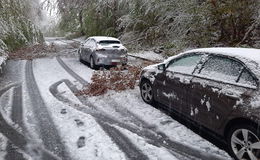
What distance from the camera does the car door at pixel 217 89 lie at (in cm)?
473

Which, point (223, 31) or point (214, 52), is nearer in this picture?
point (214, 52)

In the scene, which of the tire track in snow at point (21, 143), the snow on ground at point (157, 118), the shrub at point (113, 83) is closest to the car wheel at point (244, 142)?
the snow on ground at point (157, 118)

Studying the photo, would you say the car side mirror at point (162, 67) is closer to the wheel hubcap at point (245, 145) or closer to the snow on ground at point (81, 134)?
the snow on ground at point (81, 134)

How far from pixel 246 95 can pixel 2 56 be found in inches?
647

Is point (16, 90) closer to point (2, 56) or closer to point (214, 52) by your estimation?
point (214, 52)

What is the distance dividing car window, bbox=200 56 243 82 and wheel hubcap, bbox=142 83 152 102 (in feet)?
7.74

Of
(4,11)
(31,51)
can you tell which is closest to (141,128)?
(4,11)

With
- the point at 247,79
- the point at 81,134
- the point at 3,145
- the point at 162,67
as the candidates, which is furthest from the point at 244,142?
the point at 3,145

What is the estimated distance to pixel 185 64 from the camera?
633 centimetres

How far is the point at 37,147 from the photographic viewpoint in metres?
5.47

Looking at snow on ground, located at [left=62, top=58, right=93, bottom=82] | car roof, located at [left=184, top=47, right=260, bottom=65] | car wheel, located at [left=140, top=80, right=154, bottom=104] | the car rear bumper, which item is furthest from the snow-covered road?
the car rear bumper

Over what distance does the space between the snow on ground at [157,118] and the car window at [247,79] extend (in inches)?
52.5

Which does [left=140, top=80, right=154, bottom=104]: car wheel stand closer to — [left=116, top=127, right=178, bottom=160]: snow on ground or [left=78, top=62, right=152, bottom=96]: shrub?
[left=78, top=62, right=152, bottom=96]: shrub

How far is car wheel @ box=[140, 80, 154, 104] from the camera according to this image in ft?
25.5
